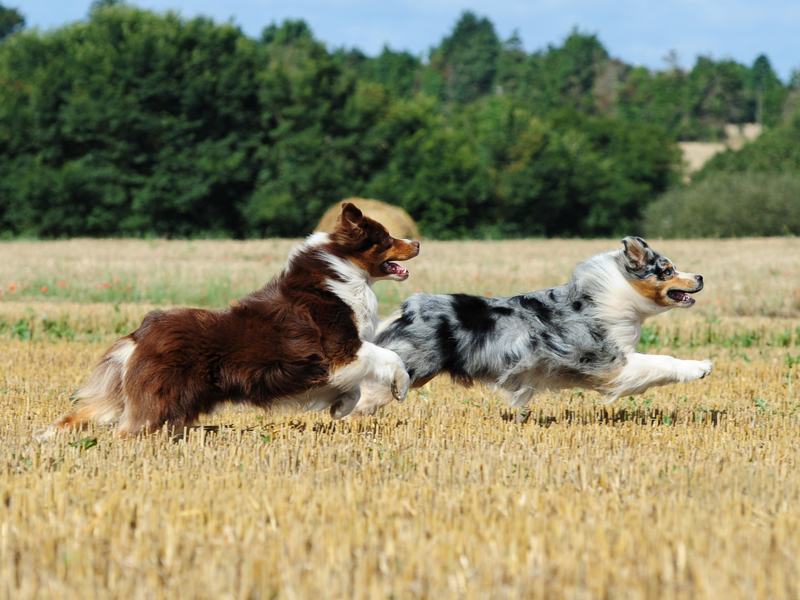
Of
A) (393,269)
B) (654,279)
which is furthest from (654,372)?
(393,269)

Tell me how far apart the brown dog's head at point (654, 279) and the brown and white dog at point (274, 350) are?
5.58 ft

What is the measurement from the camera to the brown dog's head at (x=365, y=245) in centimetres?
543

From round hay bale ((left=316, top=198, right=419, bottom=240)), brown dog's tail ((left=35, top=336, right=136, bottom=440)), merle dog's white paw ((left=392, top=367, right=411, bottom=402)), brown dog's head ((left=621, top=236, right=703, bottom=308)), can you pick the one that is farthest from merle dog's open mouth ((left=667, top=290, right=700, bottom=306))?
round hay bale ((left=316, top=198, right=419, bottom=240))

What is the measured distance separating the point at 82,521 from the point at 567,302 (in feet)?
13.0

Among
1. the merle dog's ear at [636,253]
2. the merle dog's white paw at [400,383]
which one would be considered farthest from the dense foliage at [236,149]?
the merle dog's white paw at [400,383]

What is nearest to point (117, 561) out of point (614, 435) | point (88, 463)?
point (88, 463)

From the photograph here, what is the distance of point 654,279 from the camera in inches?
242

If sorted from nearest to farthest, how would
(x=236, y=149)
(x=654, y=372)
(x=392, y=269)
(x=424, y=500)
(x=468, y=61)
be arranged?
(x=424, y=500)
(x=392, y=269)
(x=654, y=372)
(x=236, y=149)
(x=468, y=61)

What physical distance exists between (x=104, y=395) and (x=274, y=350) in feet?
3.57

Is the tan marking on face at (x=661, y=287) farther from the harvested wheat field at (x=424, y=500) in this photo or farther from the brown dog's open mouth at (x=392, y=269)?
the brown dog's open mouth at (x=392, y=269)

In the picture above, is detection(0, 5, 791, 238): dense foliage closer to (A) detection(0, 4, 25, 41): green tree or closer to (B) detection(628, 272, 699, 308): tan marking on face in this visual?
(B) detection(628, 272, 699, 308): tan marking on face

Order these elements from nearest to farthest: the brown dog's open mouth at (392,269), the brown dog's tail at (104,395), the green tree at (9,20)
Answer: the brown dog's tail at (104,395)
the brown dog's open mouth at (392,269)
the green tree at (9,20)

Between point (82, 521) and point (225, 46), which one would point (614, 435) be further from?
point (225, 46)

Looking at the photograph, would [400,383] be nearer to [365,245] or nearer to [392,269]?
[392,269]
